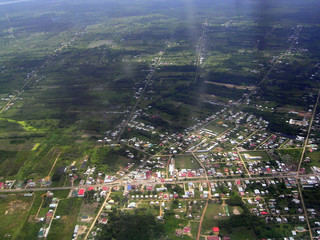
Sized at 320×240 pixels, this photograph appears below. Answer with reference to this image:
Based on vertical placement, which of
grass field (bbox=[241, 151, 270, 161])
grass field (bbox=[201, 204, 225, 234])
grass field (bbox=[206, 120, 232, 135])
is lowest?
grass field (bbox=[201, 204, 225, 234])

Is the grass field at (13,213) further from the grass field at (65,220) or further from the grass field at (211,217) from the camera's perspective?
the grass field at (211,217)

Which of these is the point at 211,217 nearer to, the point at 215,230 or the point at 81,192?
the point at 215,230

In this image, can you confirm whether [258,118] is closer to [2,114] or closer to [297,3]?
[2,114]

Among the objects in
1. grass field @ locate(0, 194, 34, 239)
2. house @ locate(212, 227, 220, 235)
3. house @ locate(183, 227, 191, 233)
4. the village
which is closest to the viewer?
house @ locate(212, 227, 220, 235)

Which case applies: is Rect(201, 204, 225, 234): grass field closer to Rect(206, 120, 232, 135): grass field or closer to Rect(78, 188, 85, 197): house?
Rect(78, 188, 85, 197): house

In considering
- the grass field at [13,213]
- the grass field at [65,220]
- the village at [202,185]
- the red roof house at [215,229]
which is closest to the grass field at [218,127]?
the village at [202,185]

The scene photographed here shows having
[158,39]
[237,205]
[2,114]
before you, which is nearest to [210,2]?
[158,39]

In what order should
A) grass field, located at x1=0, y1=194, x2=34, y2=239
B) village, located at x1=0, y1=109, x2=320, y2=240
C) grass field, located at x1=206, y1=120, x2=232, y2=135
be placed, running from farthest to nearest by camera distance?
grass field, located at x1=206, y1=120, x2=232, y2=135, grass field, located at x1=0, y1=194, x2=34, y2=239, village, located at x1=0, y1=109, x2=320, y2=240

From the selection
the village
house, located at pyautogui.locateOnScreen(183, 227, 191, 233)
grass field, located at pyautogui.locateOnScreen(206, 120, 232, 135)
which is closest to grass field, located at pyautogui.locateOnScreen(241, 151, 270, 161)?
the village

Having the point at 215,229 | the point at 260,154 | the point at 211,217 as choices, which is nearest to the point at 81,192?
the point at 211,217
